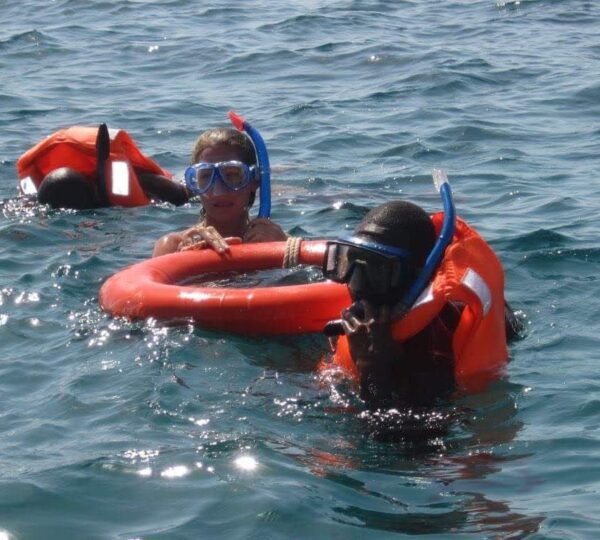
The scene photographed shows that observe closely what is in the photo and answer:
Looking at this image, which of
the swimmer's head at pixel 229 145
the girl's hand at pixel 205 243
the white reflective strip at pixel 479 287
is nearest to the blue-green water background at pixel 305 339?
the white reflective strip at pixel 479 287

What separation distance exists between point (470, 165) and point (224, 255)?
150 inches

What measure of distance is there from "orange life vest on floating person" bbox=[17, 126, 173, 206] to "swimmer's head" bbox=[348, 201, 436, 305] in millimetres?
3950

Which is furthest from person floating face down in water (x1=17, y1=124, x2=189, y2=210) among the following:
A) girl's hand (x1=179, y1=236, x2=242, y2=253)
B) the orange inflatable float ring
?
the orange inflatable float ring

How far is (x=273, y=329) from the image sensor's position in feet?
19.2

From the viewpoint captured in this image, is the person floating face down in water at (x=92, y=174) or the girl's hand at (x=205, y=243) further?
the person floating face down in water at (x=92, y=174)

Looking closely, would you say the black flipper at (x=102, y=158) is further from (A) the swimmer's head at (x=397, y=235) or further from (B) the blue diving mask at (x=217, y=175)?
(A) the swimmer's head at (x=397, y=235)

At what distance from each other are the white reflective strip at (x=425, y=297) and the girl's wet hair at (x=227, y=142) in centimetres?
225

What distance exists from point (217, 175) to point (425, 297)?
216 centimetres

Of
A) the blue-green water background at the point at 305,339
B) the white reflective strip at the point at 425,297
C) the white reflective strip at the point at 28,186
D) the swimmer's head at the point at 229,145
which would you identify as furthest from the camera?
the white reflective strip at the point at 28,186

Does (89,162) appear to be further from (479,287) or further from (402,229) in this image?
Answer: (479,287)

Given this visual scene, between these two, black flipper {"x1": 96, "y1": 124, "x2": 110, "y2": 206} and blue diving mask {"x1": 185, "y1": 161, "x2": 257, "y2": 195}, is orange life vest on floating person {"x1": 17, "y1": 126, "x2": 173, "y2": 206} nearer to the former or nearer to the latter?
black flipper {"x1": 96, "y1": 124, "x2": 110, "y2": 206}

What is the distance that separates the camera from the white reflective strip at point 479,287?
491cm

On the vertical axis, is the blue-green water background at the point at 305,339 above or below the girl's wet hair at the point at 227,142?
below

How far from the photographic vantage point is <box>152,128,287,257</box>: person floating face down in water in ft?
22.0
